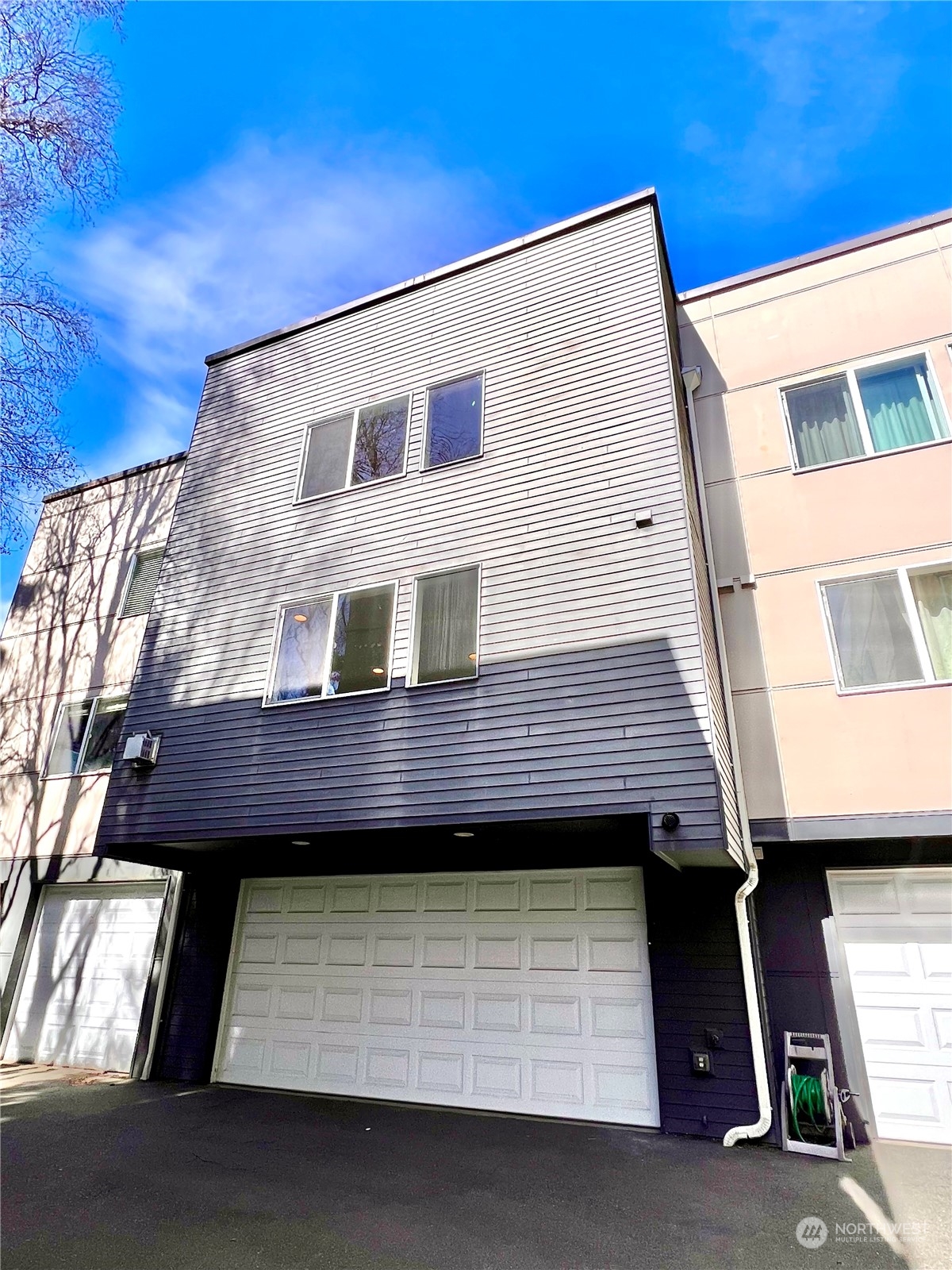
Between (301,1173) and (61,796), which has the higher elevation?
(61,796)

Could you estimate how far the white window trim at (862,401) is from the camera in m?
6.17

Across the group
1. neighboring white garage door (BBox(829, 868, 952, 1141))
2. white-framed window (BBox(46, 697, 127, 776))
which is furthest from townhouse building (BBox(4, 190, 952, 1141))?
white-framed window (BBox(46, 697, 127, 776))

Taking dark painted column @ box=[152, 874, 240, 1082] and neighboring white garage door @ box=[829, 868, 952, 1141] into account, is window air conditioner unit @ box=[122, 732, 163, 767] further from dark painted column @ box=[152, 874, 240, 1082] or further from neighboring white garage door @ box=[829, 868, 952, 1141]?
neighboring white garage door @ box=[829, 868, 952, 1141]

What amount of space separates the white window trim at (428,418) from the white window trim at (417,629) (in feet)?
3.96

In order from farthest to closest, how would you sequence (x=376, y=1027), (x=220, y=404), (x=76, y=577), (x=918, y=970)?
(x=76, y=577) → (x=220, y=404) → (x=376, y=1027) → (x=918, y=970)

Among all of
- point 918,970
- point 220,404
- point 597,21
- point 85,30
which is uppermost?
point 597,21

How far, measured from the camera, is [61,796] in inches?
347

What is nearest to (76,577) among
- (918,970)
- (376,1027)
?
(376,1027)

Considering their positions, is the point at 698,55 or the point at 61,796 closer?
the point at 698,55

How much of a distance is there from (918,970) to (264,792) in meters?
5.62

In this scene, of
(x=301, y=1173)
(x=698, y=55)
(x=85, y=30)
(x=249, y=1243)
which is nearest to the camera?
(x=249, y=1243)

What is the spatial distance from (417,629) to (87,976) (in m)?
6.21

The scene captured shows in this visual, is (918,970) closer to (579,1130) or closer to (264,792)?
(579,1130)

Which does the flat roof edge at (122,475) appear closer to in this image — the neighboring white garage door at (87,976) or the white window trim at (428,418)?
the white window trim at (428,418)
